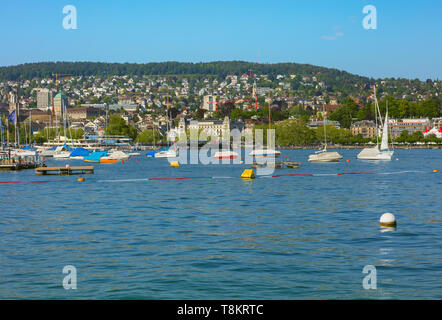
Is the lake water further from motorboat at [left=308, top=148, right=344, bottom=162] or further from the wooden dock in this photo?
motorboat at [left=308, top=148, right=344, bottom=162]

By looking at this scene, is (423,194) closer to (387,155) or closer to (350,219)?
(350,219)

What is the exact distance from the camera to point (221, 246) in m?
19.8

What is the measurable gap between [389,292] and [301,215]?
14.0 meters

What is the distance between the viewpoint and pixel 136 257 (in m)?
18.1

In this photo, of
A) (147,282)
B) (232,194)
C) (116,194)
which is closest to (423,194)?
(232,194)

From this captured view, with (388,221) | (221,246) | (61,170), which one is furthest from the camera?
(61,170)

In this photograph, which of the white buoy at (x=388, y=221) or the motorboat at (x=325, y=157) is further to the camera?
the motorboat at (x=325, y=157)

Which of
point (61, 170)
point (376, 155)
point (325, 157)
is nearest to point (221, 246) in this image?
point (61, 170)

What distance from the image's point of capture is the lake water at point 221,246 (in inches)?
572

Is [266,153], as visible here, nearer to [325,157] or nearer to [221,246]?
[325,157]

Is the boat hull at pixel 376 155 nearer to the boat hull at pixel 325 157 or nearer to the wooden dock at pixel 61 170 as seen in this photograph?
the boat hull at pixel 325 157

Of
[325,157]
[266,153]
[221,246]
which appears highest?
[221,246]

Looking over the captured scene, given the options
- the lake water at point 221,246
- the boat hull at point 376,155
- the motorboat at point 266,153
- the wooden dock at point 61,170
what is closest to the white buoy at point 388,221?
the lake water at point 221,246

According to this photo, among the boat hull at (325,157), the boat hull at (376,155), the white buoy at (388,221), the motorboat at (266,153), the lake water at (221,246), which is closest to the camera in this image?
the lake water at (221,246)
